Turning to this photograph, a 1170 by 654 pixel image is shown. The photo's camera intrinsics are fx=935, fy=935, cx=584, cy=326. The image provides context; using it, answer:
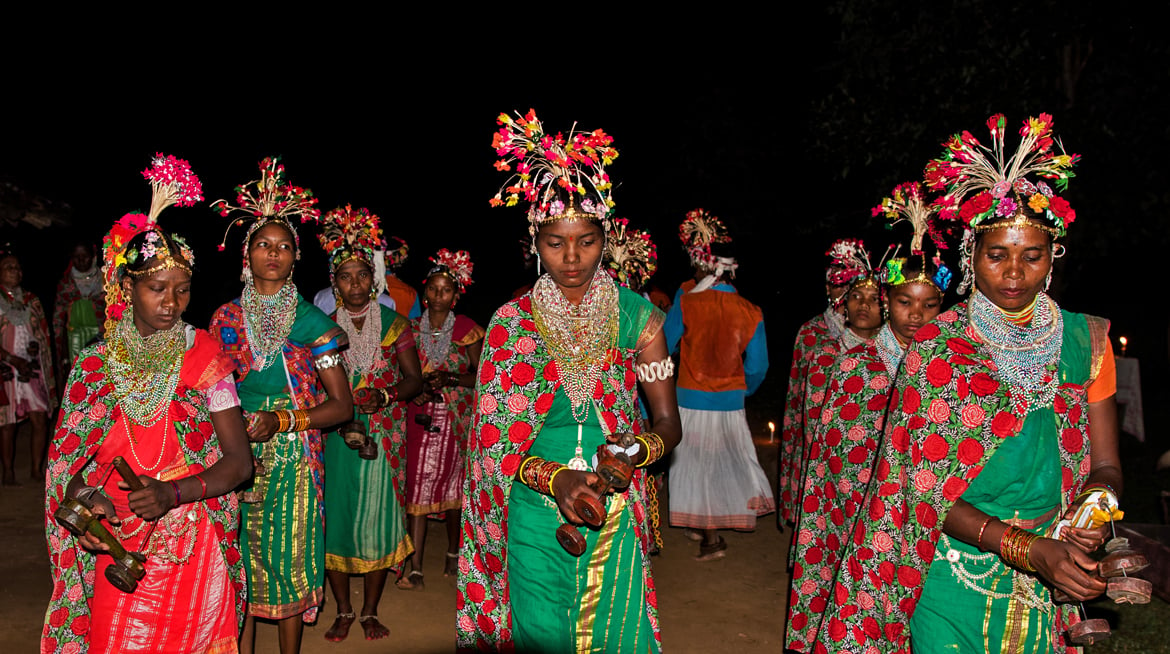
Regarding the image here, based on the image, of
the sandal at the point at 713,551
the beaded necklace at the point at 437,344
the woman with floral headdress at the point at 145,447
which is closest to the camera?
the woman with floral headdress at the point at 145,447

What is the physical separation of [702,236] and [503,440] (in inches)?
212

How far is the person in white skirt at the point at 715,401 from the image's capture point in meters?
8.23

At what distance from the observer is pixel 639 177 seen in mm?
27984

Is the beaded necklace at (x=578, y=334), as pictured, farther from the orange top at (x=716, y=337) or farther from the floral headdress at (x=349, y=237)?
the orange top at (x=716, y=337)

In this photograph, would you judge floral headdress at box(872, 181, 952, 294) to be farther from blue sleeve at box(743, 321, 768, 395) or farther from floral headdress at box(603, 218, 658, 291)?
floral headdress at box(603, 218, 658, 291)

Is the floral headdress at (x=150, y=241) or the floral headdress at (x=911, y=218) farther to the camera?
the floral headdress at (x=911, y=218)

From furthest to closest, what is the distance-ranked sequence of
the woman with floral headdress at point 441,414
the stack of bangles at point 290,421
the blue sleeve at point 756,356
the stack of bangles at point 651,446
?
1. the blue sleeve at point 756,356
2. the woman with floral headdress at point 441,414
3. the stack of bangles at point 290,421
4. the stack of bangles at point 651,446

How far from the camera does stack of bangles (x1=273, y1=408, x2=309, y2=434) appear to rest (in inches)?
187

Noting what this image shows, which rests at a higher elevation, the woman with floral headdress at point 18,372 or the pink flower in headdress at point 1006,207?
the pink flower in headdress at point 1006,207

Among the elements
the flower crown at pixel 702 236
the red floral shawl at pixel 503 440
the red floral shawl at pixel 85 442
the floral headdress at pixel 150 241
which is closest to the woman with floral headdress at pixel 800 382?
the flower crown at pixel 702 236

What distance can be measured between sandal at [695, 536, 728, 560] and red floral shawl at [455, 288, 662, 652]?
448 centimetres

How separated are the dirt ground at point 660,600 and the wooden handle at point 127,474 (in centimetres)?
286

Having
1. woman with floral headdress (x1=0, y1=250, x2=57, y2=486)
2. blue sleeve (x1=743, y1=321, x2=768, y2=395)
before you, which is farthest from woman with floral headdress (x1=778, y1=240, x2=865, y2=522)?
woman with floral headdress (x1=0, y1=250, x2=57, y2=486)

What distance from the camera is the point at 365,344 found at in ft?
21.2
